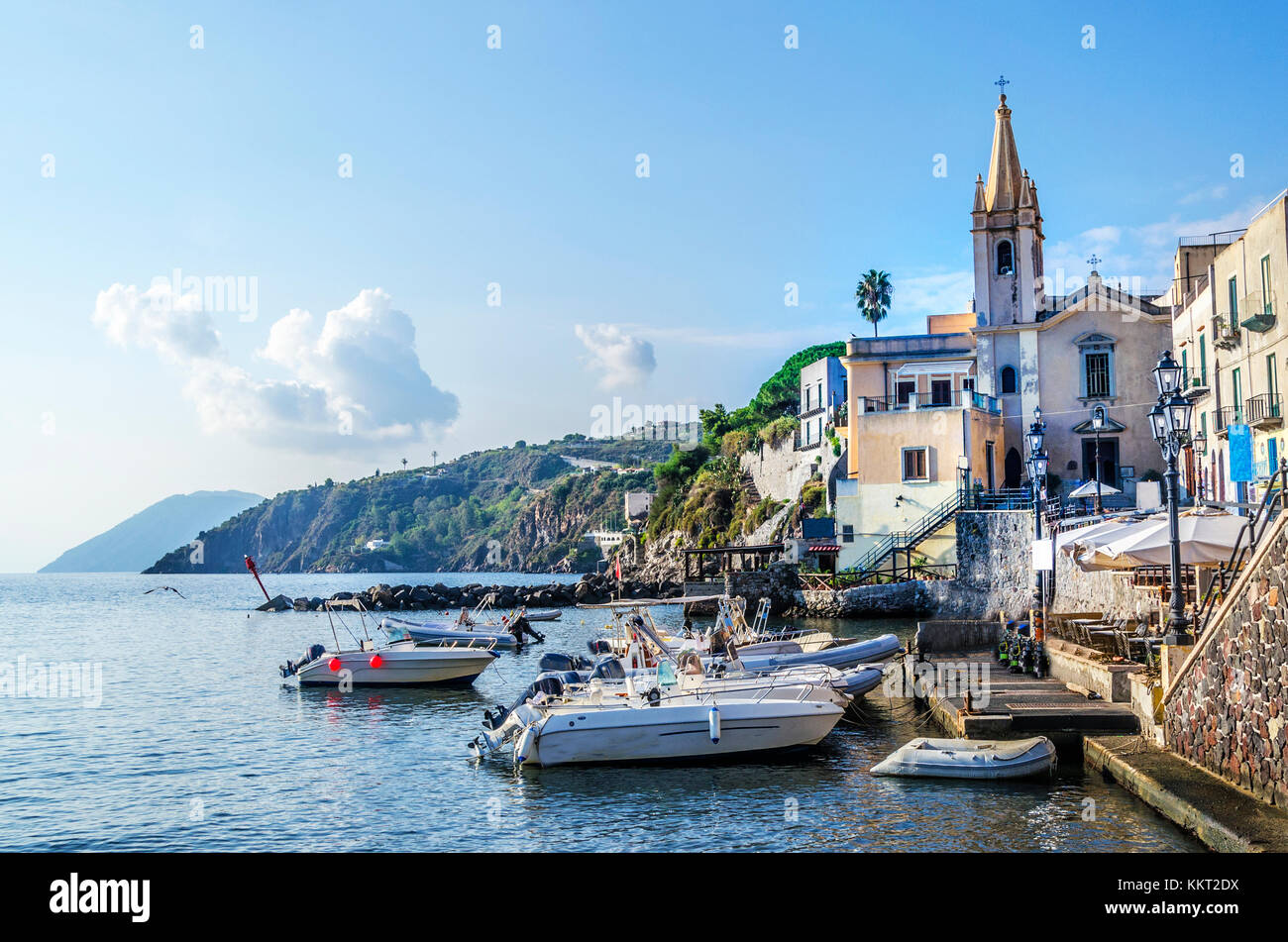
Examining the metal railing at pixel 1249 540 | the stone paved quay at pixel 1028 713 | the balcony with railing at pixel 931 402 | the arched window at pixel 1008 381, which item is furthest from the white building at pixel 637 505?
the metal railing at pixel 1249 540

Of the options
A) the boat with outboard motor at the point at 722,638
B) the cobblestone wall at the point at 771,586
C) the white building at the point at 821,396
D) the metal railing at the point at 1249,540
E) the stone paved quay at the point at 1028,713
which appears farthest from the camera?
the white building at the point at 821,396

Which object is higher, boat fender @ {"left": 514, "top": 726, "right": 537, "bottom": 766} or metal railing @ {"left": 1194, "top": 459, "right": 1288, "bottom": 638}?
metal railing @ {"left": 1194, "top": 459, "right": 1288, "bottom": 638}

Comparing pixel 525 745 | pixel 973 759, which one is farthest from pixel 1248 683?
pixel 525 745

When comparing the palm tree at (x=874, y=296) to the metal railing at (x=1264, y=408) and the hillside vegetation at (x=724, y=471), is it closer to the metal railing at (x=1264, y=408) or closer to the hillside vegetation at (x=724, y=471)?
the hillside vegetation at (x=724, y=471)

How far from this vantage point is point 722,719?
61.5 ft

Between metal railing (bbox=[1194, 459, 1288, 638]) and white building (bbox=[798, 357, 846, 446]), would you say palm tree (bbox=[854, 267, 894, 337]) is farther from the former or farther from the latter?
metal railing (bbox=[1194, 459, 1288, 638])

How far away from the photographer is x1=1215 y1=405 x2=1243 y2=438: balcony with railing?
110ft

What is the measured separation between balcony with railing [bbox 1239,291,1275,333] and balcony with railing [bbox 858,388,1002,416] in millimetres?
17103

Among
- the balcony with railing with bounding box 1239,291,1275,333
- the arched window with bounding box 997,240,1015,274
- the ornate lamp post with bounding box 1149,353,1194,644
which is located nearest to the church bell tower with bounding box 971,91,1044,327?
the arched window with bounding box 997,240,1015,274

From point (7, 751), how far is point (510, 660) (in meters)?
19.7

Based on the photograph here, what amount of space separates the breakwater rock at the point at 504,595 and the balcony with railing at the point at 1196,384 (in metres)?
35.3

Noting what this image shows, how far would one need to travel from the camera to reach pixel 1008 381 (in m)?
50.4

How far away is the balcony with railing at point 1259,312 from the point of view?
2911 cm
